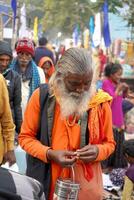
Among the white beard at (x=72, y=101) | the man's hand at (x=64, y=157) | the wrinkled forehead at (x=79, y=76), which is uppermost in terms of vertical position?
the wrinkled forehead at (x=79, y=76)

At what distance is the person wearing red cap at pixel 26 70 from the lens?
5516 millimetres

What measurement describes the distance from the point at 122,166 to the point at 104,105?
4.11 metres

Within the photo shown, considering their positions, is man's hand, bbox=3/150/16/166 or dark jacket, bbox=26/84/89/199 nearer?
dark jacket, bbox=26/84/89/199

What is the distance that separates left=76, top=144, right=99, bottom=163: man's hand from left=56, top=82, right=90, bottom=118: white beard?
0.23 m

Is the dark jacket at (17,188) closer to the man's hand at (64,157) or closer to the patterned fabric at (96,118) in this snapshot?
the man's hand at (64,157)

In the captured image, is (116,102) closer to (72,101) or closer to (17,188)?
(72,101)

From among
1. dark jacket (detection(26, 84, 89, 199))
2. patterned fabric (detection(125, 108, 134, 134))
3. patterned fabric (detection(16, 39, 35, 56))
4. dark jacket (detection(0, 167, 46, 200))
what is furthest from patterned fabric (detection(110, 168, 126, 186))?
dark jacket (detection(0, 167, 46, 200))

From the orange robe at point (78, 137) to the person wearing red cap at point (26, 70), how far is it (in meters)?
2.50

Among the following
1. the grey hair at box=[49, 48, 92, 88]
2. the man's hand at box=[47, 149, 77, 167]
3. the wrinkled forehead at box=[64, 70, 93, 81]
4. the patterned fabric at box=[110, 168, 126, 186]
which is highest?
the grey hair at box=[49, 48, 92, 88]

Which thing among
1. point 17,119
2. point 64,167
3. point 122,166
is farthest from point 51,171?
point 122,166

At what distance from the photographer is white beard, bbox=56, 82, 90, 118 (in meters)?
2.92

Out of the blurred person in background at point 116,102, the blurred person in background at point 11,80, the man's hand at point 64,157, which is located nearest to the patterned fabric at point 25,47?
the blurred person in background at point 11,80

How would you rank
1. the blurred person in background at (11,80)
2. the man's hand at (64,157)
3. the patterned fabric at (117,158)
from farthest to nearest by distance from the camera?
the patterned fabric at (117,158) < the blurred person in background at (11,80) < the man's hand at (64,157)

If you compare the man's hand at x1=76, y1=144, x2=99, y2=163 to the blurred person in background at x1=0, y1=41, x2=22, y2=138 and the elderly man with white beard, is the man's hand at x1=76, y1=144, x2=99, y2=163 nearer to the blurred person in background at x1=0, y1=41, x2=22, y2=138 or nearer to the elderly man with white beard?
the elderly man with white beard
